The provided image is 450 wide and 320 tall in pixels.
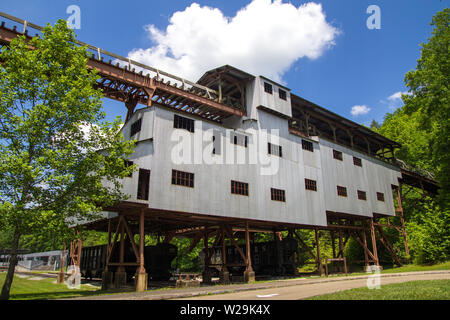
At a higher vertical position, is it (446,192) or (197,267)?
(446,192)

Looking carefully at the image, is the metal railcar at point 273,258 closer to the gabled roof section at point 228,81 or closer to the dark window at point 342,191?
the dark window at point 342,191

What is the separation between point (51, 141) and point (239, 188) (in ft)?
40.9

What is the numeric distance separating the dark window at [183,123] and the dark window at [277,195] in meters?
7.93

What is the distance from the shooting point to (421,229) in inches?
1243

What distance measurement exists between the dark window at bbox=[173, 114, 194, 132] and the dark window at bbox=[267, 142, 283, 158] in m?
6.96

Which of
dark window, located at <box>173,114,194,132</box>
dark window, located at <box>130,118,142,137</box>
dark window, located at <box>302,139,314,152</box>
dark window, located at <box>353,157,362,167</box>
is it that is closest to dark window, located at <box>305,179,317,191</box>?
dark window, located at <box>302,139,314,152</box>

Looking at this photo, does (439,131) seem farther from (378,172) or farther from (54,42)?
(54,42)

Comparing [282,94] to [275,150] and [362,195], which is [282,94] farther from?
[362,195]

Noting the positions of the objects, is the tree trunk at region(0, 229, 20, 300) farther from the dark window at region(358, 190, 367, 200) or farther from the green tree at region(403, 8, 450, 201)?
the green tree at region(403, 8, 450, 201)

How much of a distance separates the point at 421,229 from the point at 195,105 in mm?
24597

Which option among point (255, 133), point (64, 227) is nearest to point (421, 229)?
point (255, 133)

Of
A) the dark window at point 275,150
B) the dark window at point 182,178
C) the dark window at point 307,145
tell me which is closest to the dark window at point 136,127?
the dark window at point 182,178

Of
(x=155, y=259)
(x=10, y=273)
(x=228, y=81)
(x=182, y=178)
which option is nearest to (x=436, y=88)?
(x=228, y=81)

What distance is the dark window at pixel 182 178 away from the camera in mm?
20047
